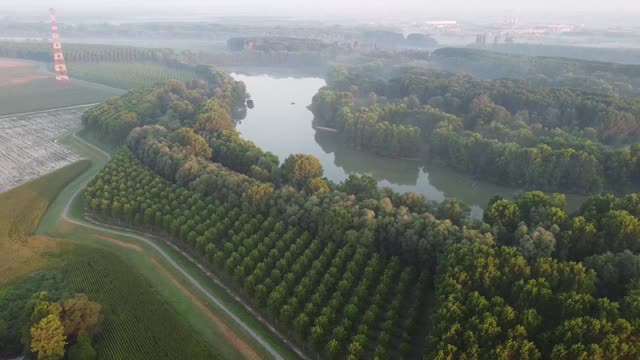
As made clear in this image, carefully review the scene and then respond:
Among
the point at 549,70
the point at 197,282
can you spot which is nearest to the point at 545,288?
the point at 197,282

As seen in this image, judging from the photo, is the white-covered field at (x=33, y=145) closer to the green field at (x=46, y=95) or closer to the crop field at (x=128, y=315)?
the green field at (x=46, y=95)

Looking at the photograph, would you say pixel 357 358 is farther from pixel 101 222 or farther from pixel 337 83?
pixel 337 83

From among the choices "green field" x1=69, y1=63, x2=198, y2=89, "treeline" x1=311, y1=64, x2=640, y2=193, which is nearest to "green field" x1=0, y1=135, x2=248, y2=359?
"treeline" x1=311, y1=64, x2=640, y2=193

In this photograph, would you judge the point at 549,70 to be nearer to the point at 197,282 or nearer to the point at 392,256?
the point at 392,256

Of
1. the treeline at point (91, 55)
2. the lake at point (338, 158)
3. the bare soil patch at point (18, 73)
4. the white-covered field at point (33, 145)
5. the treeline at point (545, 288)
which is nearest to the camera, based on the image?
the treeline at point (545, 288)

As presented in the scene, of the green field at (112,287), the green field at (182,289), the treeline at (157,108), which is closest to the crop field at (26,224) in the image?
the green field at (112,287)

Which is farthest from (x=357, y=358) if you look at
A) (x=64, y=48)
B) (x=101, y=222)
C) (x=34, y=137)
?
(x=64, y=48)

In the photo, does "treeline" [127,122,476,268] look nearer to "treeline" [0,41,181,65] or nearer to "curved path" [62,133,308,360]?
"curved path" [62,133,308,360]
